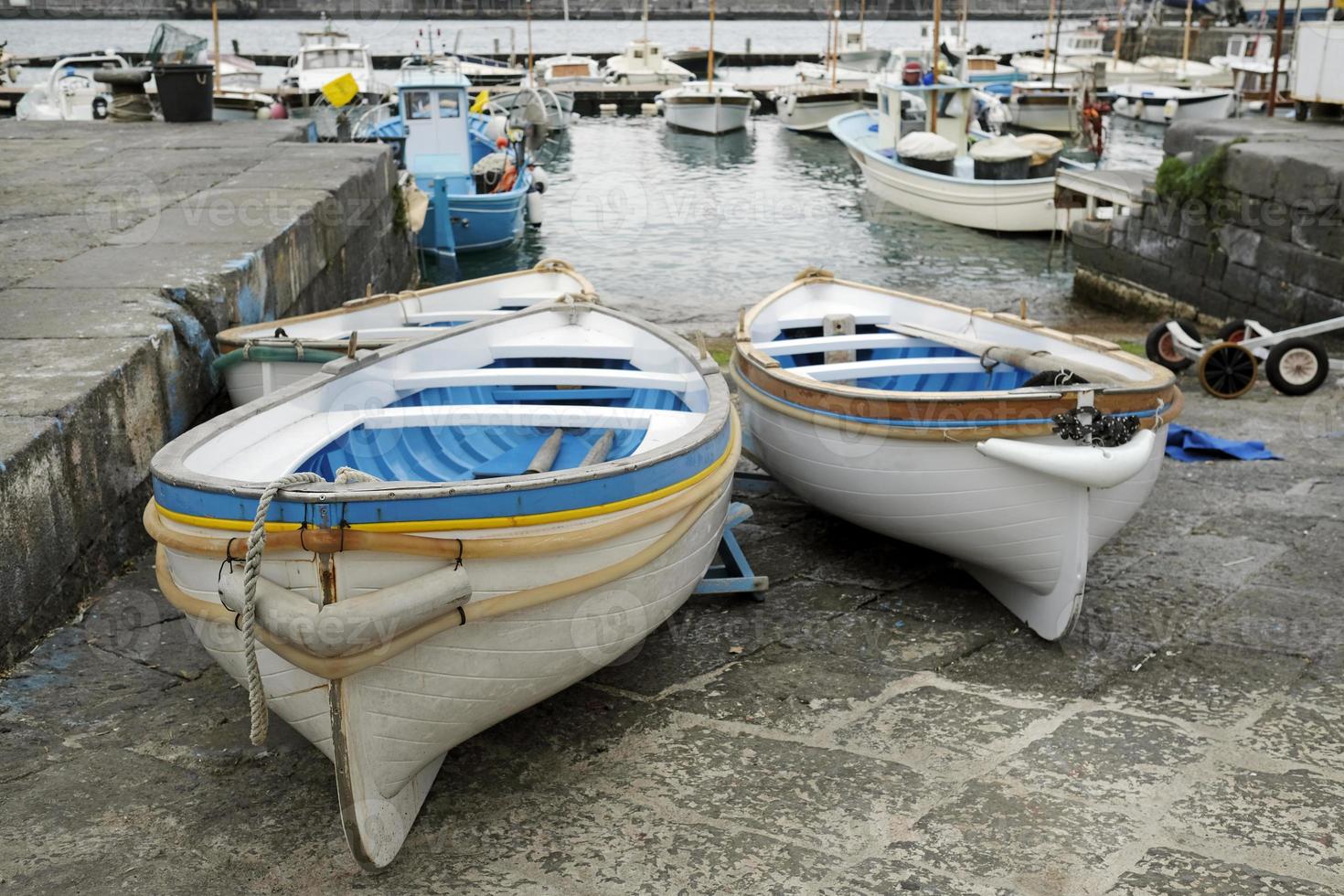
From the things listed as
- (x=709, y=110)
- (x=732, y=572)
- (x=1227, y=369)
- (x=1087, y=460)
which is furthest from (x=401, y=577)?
(x=709, y=110)

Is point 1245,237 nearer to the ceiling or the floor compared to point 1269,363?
nearer to the ceiling

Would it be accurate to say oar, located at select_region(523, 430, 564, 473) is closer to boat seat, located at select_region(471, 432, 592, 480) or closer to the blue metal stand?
boat seat, located at select_region(471, 432, 592, 480)

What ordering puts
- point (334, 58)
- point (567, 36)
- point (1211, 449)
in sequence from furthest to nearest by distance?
point (567, 36)
point (334, 58)
point (1211, 449)

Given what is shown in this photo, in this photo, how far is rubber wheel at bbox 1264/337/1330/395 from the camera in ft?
24.7

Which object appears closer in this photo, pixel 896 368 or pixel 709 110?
pixel 896 368

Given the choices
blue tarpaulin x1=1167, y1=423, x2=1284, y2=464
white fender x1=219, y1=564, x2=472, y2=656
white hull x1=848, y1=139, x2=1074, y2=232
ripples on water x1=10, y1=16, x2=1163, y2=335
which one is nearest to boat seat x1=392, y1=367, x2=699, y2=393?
white fender x1=219, y1=564, x2=472, y2=656

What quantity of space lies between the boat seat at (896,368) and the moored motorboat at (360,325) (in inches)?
54.3

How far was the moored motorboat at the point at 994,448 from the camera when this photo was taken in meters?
4.05

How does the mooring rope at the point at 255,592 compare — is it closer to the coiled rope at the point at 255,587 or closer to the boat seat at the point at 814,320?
the coiled rope at the point at 255,587

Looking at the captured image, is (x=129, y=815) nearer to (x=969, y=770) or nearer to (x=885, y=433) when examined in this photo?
(x=969, y=770)

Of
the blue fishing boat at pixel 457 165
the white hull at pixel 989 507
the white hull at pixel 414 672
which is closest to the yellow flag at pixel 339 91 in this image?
the blue fishing boat at pixel 457 165

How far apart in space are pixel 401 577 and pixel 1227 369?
622 cm

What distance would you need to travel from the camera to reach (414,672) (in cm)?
299

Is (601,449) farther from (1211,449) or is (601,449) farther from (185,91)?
(185,91)
